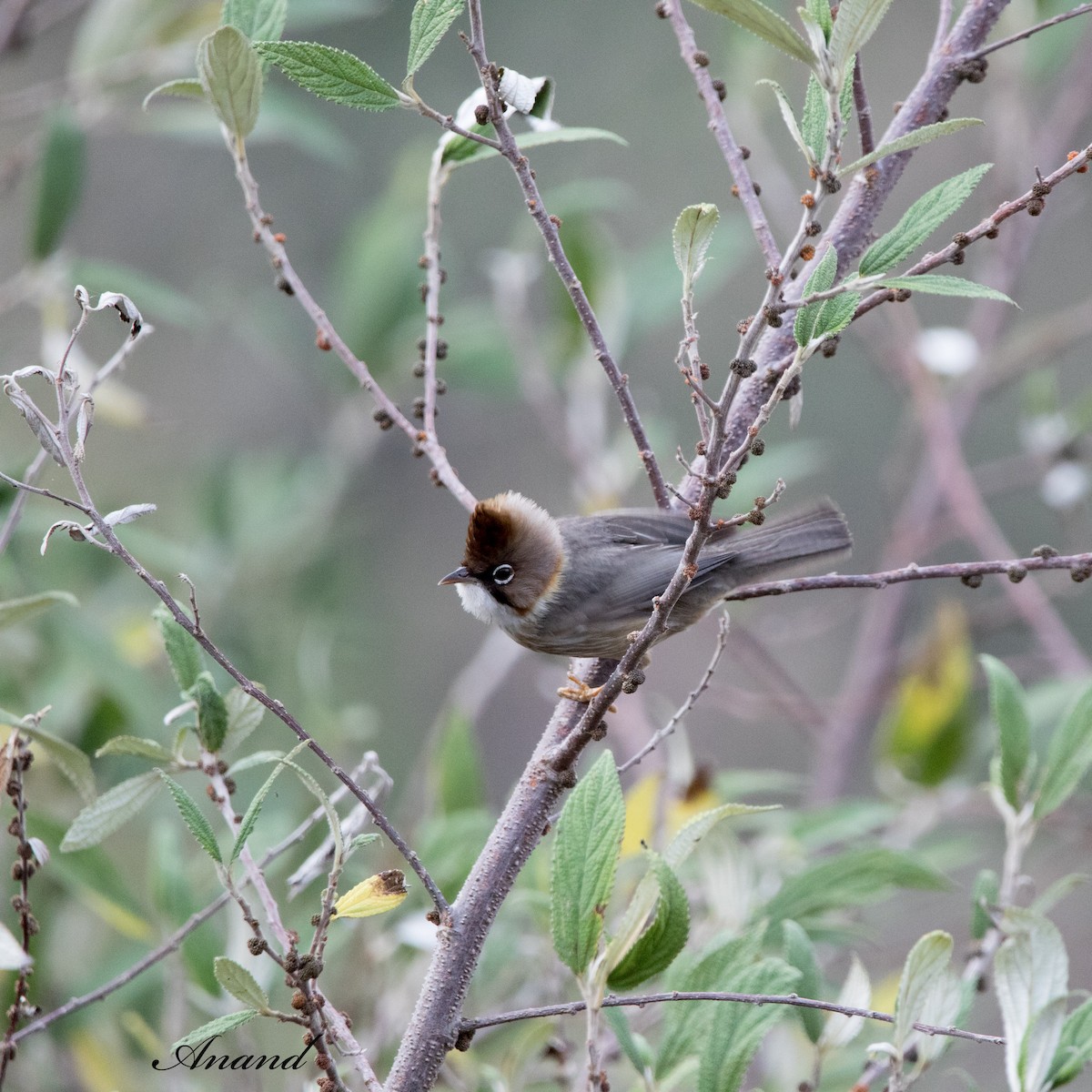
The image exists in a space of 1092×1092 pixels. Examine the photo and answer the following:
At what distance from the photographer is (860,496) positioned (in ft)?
27.5

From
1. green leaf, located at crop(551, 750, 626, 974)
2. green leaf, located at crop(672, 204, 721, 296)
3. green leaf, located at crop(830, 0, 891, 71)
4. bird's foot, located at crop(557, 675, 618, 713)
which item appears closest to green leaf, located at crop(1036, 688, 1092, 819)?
bird's foot, located at crop(557, 675, 618, 713)

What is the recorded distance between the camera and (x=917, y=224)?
1.53 metres

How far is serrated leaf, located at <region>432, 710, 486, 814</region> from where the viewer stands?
286 cm

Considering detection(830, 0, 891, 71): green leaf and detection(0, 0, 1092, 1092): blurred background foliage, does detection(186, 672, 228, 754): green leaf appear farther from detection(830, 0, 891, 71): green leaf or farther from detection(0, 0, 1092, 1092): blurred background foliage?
detection(830, 0, 891, 71): green leaf

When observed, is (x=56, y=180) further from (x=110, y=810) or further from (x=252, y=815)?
(x=252, y=815)

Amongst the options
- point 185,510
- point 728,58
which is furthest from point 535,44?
point 185,510

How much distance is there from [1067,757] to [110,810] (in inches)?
61.7

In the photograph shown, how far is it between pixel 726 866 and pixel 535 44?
7555mm

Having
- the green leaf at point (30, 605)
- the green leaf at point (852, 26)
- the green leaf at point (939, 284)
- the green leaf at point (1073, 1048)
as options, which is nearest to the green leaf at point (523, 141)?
the green leaf at point (852, 26)

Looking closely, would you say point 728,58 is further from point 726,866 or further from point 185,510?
point 726,866

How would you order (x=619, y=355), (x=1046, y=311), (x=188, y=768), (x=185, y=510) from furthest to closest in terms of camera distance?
(x=1046, y=311)
(x=185, y=510)
(x=619, y=355)
(x=188, y=768)

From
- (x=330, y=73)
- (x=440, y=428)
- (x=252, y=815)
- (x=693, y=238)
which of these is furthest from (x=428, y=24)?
(x=440, y=428)

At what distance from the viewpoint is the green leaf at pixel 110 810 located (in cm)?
176

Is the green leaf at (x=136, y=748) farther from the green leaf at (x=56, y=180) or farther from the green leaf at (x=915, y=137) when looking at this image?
the green leaf at (x=56, y=180)
